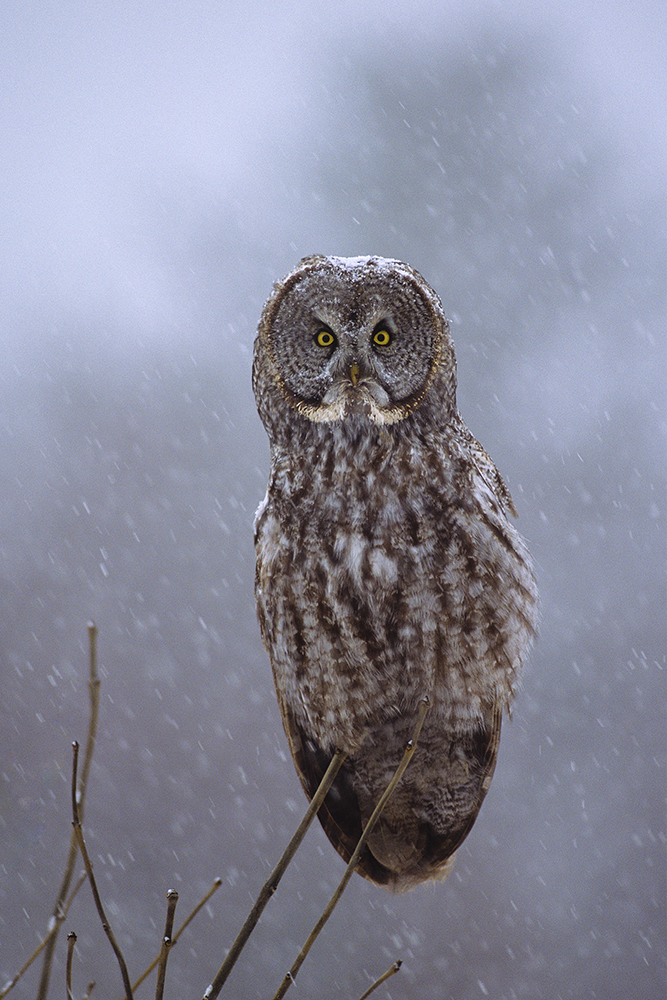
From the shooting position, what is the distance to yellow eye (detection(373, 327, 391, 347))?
115 centimetres

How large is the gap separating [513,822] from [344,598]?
16.4 ft

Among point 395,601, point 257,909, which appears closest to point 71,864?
point 257,909

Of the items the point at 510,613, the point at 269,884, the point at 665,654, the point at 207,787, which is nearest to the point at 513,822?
the point at 665,654

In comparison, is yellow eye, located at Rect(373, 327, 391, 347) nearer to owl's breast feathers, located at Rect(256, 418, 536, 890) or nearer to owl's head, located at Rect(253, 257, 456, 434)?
owl's head, located at Rect(253, 257, 456, 434)

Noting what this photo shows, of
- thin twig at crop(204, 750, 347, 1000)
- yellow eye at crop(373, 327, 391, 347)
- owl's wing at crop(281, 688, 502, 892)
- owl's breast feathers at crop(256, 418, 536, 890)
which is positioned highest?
yellow eye at crop(373, 327, 391, 347)

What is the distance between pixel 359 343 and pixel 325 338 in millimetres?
67

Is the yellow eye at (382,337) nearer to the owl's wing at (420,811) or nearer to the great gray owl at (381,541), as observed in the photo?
the great gray owl at (381,541)

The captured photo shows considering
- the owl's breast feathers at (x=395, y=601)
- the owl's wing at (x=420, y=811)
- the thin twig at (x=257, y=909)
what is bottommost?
the thin twig at (x=257, y=909)

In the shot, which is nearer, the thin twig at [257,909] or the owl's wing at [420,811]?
the thin twig at [257,909]

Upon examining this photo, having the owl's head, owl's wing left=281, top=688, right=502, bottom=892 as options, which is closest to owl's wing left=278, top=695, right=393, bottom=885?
owl's wing left=281, top=688, right=502, bottom=892

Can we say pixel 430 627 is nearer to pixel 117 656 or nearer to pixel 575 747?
pixel 117 656

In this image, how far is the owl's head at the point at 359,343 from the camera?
3.69 feet

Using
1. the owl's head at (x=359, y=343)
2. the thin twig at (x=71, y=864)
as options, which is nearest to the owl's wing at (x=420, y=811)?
the owl's head at (x=359, y=343)

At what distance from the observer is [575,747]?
559cm
